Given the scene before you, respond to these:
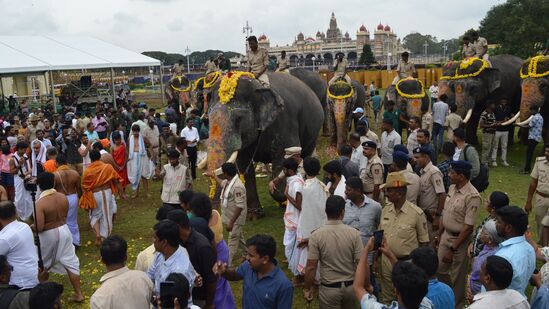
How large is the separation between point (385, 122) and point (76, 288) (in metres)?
5.55

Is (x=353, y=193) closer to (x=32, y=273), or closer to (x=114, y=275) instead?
(x=114, y=275)

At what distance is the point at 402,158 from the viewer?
5898 millimetres

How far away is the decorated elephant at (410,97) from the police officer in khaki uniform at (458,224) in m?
8.52

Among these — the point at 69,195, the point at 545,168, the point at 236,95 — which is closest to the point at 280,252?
the point at 236,95

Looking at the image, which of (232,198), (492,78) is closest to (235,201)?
(232,198)

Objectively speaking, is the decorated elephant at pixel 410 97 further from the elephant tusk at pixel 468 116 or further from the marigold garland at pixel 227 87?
the marigold garland at pixel 227 87

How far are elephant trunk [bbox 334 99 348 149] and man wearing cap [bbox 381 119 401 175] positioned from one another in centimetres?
465

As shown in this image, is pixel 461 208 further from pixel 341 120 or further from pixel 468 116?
pixel 341 120

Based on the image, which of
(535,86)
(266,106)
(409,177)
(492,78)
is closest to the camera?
(409,177)

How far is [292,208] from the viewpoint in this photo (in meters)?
6.35

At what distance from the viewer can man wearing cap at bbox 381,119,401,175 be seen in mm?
8797

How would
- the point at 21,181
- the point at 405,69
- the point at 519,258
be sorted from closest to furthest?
the point at 519,258 < the point at 21,181 < the point at 405,69

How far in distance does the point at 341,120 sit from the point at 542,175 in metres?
7.71

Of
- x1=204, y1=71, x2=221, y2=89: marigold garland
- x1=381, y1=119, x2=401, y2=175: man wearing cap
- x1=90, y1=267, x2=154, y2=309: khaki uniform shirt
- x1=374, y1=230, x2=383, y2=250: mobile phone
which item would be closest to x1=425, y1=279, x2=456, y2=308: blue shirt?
x1=374, y1=230, x2=383, y2=250: mobile phone
